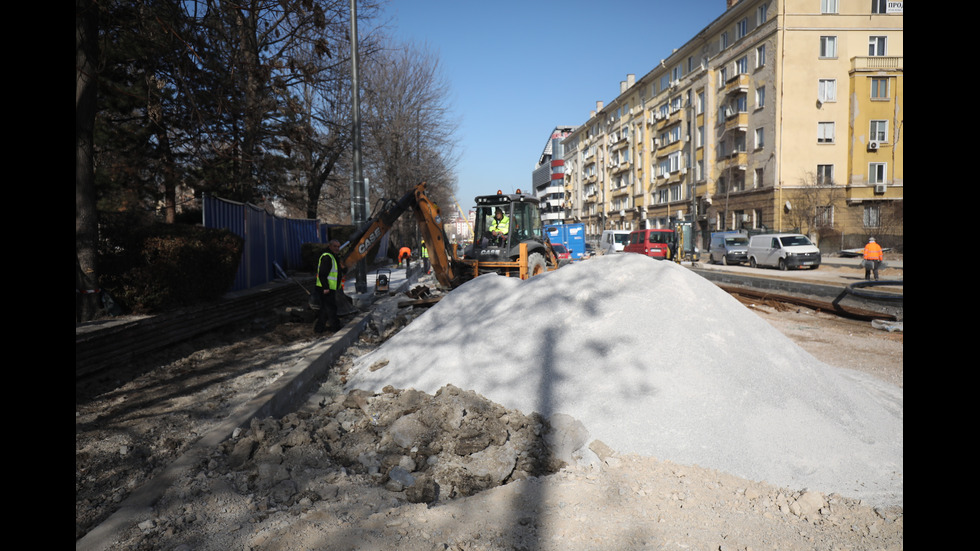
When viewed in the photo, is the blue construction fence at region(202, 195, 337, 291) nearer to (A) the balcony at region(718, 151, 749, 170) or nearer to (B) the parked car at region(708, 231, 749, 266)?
(B) the parked car at region(708, 231, 749, 266)

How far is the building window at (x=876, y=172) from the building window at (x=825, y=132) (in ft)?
10.2

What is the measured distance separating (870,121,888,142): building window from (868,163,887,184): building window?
179cm

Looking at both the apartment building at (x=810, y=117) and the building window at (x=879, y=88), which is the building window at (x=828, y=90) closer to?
the apartment building at (x=810, y=117)

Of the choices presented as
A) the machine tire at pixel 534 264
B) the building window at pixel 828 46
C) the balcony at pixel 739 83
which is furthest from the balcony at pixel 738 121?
the machine tire at pixel 534 264

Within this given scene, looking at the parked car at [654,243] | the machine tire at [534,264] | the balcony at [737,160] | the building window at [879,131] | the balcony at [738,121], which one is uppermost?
the balcony at [738,121]

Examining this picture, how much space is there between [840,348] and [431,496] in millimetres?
7493

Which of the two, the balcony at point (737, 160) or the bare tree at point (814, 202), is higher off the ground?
the balcony at point (737, 160)

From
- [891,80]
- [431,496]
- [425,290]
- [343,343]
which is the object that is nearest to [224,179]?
[425,290]

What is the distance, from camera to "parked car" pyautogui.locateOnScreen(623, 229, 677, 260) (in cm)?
2673

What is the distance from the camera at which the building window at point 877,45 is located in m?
36.2

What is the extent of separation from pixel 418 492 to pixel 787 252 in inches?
940

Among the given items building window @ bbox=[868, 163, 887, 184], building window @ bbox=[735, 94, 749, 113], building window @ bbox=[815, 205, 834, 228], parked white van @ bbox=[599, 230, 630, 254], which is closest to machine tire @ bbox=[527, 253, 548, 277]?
parked white van @ bbox=[599, 230, 630, 254]

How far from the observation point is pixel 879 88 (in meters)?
36.2

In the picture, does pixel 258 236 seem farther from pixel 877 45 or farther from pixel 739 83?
pixel 877 45
